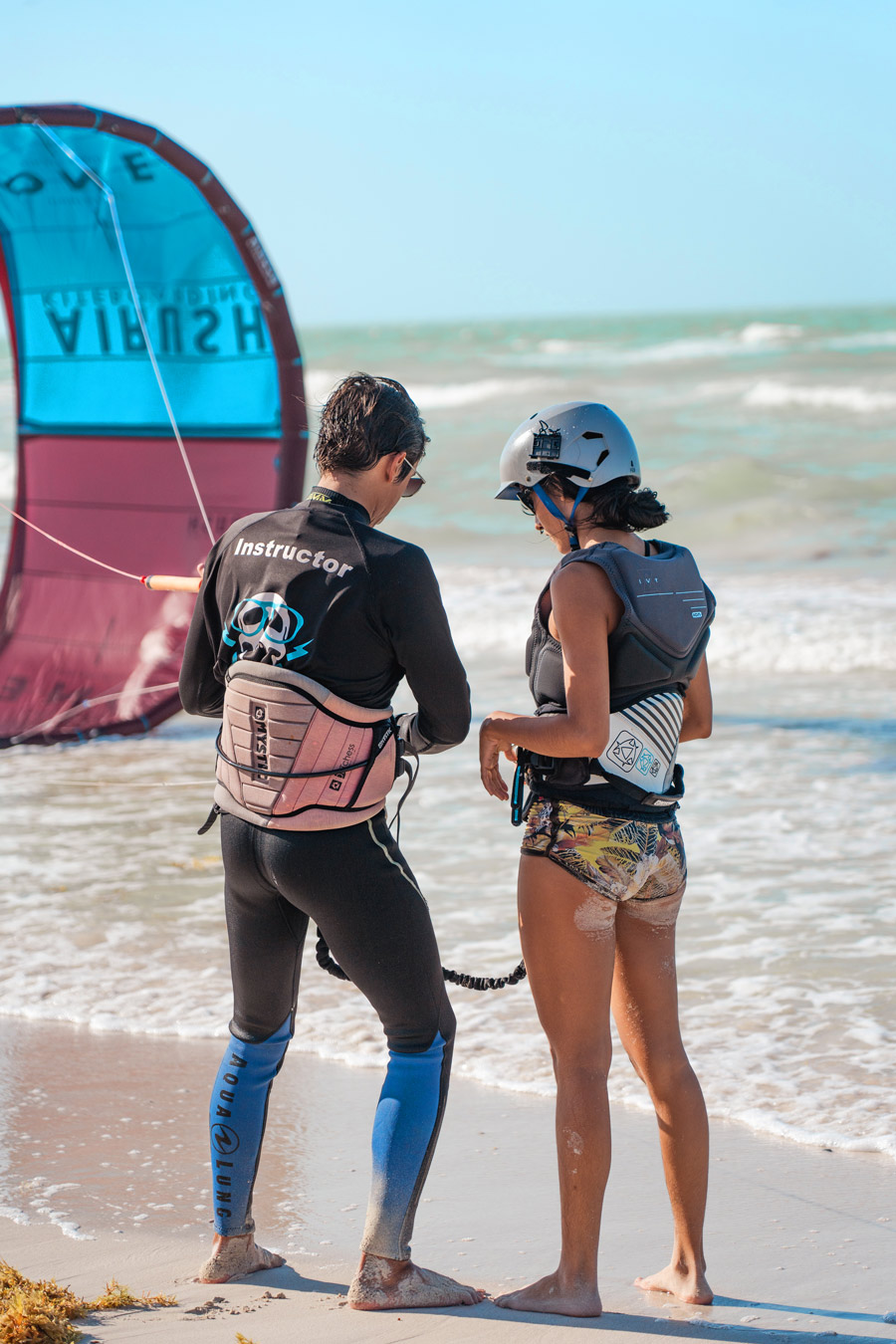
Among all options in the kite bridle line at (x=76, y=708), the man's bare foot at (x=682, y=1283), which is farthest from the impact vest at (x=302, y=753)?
the kite bridle line at (x=76, y=708)

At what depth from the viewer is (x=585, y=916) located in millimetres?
2248

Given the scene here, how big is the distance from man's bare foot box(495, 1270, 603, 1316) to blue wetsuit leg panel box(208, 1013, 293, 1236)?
0.47 meters

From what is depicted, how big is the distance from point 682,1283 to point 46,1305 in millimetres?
1025

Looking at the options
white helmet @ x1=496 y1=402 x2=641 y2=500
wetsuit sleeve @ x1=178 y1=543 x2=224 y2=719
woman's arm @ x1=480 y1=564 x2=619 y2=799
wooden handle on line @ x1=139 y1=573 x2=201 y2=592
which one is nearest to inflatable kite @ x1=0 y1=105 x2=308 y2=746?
wooden handle on line @ x1=139 y1=573 x2=201 y2=592

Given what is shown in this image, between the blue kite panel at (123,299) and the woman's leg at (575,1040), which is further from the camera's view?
the blue kite panel at (123,299)

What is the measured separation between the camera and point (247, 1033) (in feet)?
7.74

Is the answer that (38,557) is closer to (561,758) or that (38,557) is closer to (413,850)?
(413,850)

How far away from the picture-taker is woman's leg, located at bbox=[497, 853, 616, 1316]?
7.38ft

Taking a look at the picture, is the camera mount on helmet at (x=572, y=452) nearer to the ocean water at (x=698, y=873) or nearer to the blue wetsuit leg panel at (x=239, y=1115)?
the blue wetsuit leg panel at (x=239, y=1115)

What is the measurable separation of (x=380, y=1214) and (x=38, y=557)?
5232 millimetres

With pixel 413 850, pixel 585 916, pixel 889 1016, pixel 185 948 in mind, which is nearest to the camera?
pixel 585 916

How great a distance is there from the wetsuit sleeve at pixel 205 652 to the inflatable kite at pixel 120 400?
3321 mm

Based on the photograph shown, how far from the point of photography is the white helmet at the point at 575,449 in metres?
2.31

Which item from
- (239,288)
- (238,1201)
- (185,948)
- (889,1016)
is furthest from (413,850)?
(238,1201)
